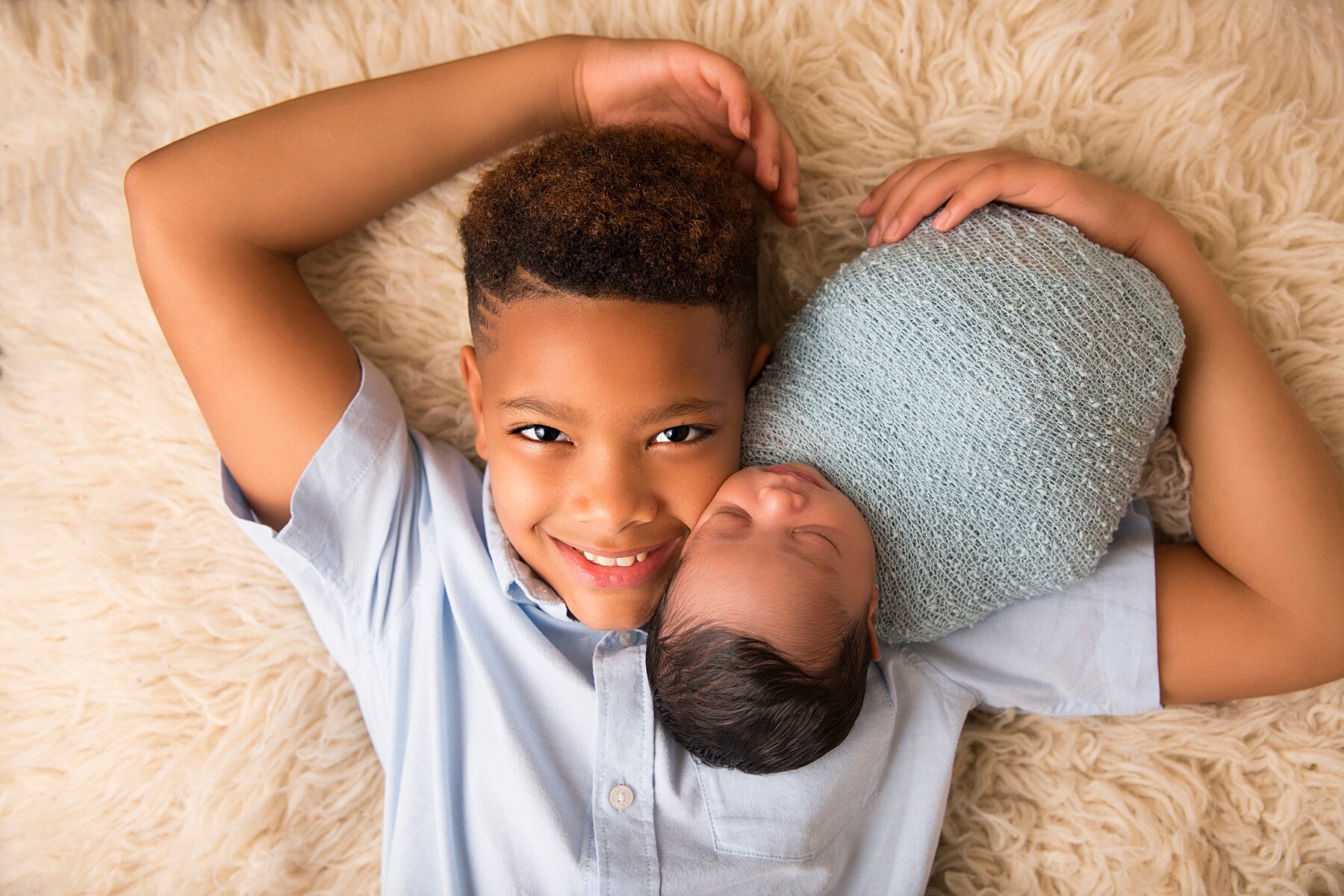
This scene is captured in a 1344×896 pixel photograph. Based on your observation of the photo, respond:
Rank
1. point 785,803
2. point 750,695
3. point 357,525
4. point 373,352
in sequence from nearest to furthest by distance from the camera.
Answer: point 750,695 → point 785,803 → point 357,525 → point 373,352

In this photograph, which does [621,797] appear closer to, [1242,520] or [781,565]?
[781,565]

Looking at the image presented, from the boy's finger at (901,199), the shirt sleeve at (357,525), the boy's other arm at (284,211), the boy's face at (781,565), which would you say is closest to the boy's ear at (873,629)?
the boy's face at (781,565)

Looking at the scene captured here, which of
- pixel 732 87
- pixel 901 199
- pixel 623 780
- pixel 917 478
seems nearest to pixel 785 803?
pixel 623 780

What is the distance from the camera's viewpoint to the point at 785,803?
1206mm

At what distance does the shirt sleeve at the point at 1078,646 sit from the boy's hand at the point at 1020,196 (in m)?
0.37

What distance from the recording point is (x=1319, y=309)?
1.31m

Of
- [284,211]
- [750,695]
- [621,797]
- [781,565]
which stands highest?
[284,211]

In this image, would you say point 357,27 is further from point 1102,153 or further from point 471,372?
point 1102,153

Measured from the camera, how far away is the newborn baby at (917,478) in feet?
3.65

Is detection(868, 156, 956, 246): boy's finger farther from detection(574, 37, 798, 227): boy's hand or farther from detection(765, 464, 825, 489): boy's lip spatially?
detection(765, 464, 825, 489): boy's lip

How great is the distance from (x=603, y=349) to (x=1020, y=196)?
0.56m

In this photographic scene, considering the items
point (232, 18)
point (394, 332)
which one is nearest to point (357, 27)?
point (232, 18)

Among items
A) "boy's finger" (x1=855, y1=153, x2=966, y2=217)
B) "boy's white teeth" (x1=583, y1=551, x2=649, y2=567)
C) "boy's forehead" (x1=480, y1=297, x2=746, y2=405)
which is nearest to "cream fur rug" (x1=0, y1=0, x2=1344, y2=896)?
"boy's finger" (x1=855, y1=153, x2=966, y2=217)

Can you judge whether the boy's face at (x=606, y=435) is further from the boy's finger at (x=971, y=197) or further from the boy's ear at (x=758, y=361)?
the boy's finger at (x=971, y=197)
